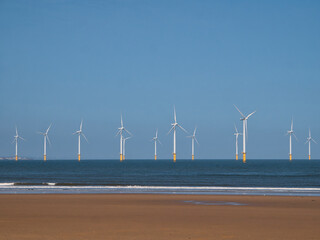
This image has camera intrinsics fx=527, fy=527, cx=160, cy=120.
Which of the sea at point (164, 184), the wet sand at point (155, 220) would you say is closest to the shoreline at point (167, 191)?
Result: the sea at point (164, 184)

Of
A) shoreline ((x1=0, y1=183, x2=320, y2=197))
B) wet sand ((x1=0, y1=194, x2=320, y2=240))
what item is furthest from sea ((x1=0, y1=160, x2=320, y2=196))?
wet sand ((x1=0, y1=194, x2=320, y2=240))

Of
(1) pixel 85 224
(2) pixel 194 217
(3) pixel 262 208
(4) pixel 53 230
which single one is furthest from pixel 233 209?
(4) pixel 53 230

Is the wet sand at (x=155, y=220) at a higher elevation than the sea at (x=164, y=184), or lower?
higher

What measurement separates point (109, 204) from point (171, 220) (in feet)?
29.9

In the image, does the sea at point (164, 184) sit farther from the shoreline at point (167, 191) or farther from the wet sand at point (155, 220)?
the wet sand at point (155, 220)

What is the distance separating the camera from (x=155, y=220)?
23.9 metres

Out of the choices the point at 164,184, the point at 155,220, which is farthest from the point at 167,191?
the point at 155,220

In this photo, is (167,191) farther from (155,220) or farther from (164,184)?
(155,220)

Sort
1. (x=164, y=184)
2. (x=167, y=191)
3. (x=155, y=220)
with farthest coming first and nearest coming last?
(x=164, y=184), (x=167, y=191), (x=155, y=220)

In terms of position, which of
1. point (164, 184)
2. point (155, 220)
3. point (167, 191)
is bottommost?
point (164, 184)

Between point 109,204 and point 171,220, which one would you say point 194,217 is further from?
point 109,204

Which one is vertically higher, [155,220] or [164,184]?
[155,220]

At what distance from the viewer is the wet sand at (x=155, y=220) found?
63.4 ft

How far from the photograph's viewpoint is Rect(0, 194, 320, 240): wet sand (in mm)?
19312
